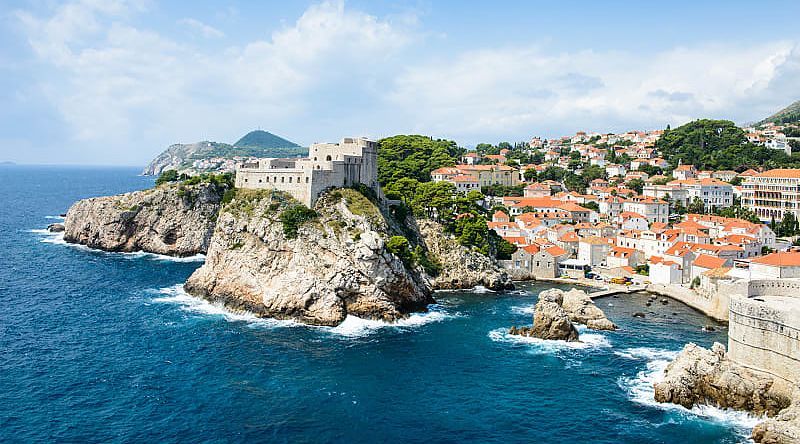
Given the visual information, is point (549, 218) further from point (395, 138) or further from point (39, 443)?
point (39, 443)

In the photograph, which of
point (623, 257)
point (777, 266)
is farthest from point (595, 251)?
point (777, 266)

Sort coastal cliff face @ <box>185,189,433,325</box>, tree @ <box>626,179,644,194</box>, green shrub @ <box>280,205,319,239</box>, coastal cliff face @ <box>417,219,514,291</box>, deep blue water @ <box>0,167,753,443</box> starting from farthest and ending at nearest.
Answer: tree @ <box>626,179,644,194</box> → coastal cliff face @ <box>417,219,514,291</box> → green shrub @ <box>280,205,319,239</box> → coastal cliff face @ <box>185,189,433,325</box> → deep blue water @ <box>0,167,753,443</box>

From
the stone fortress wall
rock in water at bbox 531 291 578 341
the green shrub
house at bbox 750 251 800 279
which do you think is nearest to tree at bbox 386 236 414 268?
the green shrub

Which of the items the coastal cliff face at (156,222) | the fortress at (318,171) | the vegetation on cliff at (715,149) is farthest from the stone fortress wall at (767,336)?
the vegetation on cliff at (715,149)

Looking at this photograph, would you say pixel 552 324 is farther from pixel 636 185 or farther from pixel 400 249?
pixel 636 185

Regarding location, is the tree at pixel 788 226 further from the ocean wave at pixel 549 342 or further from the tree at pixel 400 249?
the tree at pixel 400 249

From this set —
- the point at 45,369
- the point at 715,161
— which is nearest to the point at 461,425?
the point at 45,369

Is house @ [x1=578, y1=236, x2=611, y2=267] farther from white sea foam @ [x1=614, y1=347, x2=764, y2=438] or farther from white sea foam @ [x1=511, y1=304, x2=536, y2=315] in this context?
white sea foam @ [x1=614, y1=347, x2=764, y2=438]
